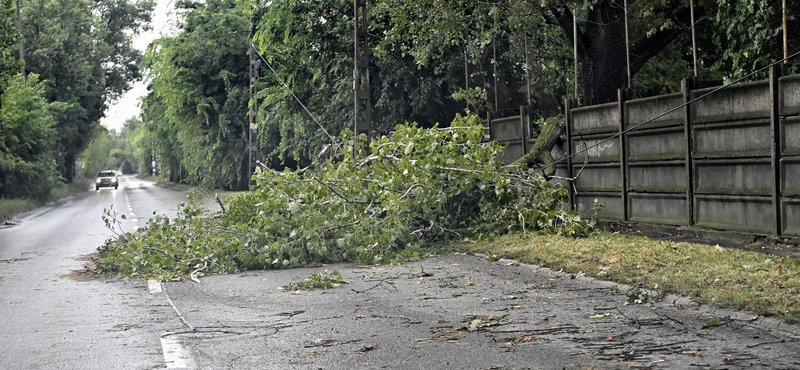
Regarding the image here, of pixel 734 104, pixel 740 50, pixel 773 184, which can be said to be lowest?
pixel 773 184

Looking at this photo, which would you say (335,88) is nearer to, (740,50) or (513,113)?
(513,113)

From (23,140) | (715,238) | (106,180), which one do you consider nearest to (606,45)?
(715,238)

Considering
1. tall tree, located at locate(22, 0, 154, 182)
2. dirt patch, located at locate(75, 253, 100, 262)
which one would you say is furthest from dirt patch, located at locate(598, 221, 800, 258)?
tall tree, located at locate(22, 0, 154, 182)

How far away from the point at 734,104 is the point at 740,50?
2.98 m

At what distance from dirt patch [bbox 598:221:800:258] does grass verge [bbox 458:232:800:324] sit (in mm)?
810

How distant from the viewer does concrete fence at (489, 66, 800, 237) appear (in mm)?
10617

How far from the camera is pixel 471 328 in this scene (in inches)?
264

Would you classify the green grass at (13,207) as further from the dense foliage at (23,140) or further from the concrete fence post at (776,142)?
the concrete fence post at (776,142)

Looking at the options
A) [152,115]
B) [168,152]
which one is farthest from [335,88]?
[168,152]

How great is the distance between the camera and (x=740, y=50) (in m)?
13.9

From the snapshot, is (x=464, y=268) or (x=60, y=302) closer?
(x=60, y=302)

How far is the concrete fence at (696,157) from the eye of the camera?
10617 millimetres

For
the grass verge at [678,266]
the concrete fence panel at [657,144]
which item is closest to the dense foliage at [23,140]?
the concrete fence panel at [657,144]

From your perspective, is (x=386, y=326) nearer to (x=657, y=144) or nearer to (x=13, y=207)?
(x=657, y=144)
